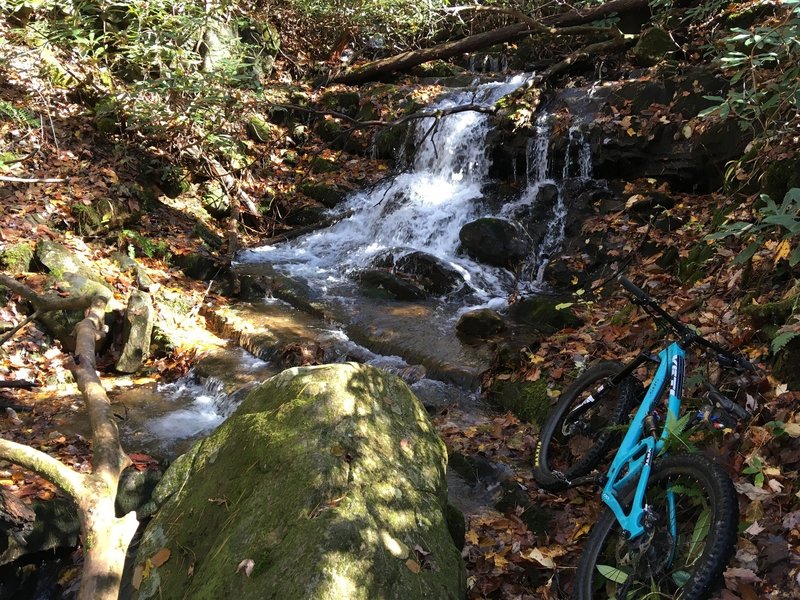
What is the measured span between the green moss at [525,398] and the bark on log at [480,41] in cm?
918

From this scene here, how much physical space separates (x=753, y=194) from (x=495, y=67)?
1135 centimetres

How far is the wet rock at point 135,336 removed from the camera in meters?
6.97

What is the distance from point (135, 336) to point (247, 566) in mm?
5655

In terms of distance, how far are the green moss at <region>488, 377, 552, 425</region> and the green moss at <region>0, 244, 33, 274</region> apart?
20.6 feet

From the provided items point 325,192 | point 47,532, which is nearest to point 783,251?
point 47,532

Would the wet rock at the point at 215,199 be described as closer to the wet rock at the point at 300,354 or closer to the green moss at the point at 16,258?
the green moss at the point at 16,258

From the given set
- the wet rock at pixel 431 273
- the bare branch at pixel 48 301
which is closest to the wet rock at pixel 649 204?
the wet rock at pixel 431 273

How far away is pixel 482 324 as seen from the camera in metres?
7.19

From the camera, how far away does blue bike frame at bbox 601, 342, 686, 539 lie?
9.46ft

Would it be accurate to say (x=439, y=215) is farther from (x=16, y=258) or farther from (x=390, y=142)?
(x=16, y=258)

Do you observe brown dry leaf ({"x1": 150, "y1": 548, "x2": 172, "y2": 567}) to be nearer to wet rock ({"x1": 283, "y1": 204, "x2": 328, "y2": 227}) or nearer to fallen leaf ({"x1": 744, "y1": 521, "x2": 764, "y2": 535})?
fallen leaf ({"x1": 744, "y1": 521, "x2": 764, "y2": 535})

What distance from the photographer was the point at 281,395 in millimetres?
3082

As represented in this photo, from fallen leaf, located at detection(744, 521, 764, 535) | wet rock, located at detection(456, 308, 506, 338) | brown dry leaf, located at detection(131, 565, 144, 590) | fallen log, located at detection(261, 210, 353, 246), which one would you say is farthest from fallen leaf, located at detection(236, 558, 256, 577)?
fallen log, located at detection(261, 210, 353, 246)

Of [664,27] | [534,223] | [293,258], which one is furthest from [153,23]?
[664,27]
